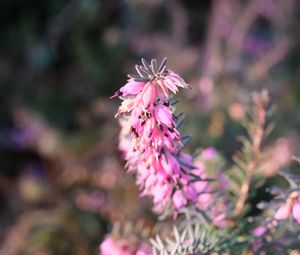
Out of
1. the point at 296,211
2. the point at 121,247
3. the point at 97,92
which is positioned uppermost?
the point at 97,92

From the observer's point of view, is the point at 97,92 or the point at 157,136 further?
the point at 97,92

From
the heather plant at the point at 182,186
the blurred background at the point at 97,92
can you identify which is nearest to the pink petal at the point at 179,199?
the heather plant at the point at 182,186

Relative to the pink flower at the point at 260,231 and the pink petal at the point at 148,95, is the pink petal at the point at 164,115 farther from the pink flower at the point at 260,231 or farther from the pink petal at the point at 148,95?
the pink flower at the point at 260,231

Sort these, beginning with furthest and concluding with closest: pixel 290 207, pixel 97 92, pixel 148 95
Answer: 1. pixel 97 92
2. pixel 290 207
3. pixel 148 95

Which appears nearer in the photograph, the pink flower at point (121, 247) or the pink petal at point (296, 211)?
the pink petal at point (296, 211)

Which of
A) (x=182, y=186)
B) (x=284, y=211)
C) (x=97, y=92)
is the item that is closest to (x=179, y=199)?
(x=182, y=186)

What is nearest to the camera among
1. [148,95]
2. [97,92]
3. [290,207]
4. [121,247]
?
[148,95]

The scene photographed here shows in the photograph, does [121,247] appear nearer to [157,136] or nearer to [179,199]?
[179,199]

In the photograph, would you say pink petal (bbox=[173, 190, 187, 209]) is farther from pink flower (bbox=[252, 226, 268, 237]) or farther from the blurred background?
the blurred background
